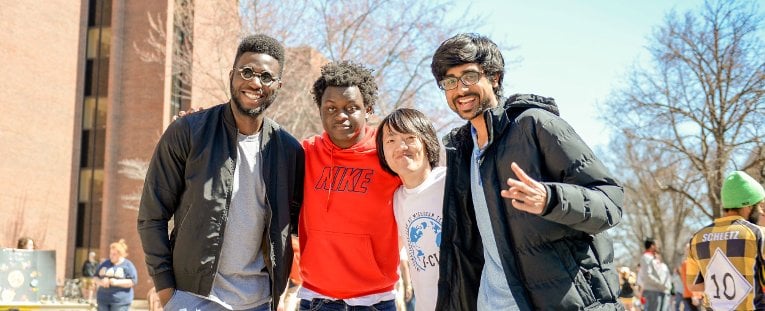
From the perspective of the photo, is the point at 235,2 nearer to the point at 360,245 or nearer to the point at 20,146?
the point at 20,146

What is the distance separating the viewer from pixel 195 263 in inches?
137

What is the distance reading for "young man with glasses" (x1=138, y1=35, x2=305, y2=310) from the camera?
11.6ft

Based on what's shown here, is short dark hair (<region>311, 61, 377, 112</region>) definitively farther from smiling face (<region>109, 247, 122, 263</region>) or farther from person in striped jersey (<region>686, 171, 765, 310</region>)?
smiling face (<region>109, 247, 122, 263</region>)

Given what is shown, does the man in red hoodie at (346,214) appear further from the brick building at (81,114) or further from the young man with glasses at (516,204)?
the brick building at (81,114)

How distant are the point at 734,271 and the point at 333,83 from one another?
3.64 m

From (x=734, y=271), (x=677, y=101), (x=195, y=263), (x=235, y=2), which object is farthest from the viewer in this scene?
(x=677, y=101)

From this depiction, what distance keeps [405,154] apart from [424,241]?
53 centimetres

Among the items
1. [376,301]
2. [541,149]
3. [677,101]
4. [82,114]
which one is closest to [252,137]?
[376,301]

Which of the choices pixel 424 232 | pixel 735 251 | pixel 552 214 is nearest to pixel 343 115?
pixel 424 232

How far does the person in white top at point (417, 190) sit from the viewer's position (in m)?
3.70

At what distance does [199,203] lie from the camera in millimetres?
3523

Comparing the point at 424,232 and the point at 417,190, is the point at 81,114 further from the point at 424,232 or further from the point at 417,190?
the point at 424,232

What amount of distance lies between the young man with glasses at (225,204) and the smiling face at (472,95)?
46.5 inches

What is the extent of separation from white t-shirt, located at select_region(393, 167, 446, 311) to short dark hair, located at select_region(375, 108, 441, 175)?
0.18 m
